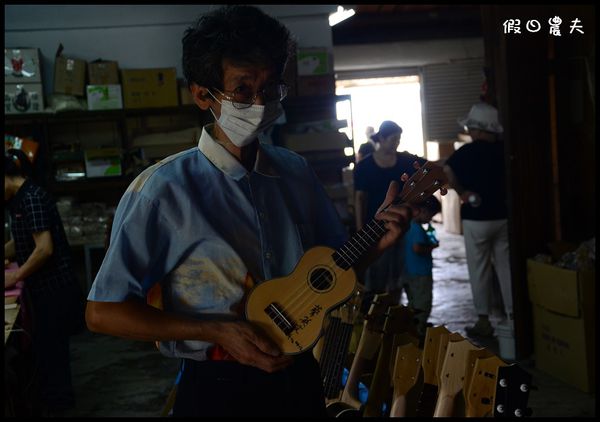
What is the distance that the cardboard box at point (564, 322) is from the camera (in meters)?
4.28

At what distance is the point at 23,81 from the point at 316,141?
8.56ft

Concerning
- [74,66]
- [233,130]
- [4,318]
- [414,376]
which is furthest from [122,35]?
[233,130]

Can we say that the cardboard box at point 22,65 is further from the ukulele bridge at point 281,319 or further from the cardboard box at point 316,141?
the ukulele bridge at point 281,319

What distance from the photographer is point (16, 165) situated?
4.38 meters

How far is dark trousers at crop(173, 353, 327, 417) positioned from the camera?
1.62 meters

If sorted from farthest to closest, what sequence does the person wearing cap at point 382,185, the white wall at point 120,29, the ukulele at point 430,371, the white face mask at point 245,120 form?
the white wall at point 120,29, the person wearing cap at point 382,185, the ukulele at point 430,371, the white face mask at point 245,120

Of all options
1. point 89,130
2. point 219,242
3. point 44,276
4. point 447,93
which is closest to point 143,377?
point 44,276

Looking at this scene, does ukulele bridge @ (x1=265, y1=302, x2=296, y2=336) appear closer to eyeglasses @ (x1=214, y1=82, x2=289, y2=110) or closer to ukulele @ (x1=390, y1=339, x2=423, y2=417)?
eyeglasses @ (x1=214, y1=82, x2=289, y2=110)

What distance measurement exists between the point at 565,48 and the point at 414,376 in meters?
3.14

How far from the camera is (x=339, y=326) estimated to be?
3191 millimetres

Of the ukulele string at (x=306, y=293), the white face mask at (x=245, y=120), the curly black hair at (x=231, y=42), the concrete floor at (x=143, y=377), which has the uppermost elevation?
the curly black hair at (x=231, y=42)

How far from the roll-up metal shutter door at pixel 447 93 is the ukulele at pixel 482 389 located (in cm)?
1065

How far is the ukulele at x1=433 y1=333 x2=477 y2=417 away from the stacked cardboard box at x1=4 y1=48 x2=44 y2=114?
5349 mm

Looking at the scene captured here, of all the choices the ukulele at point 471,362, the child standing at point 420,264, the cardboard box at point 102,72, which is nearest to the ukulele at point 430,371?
the ukulele at point 471,362
